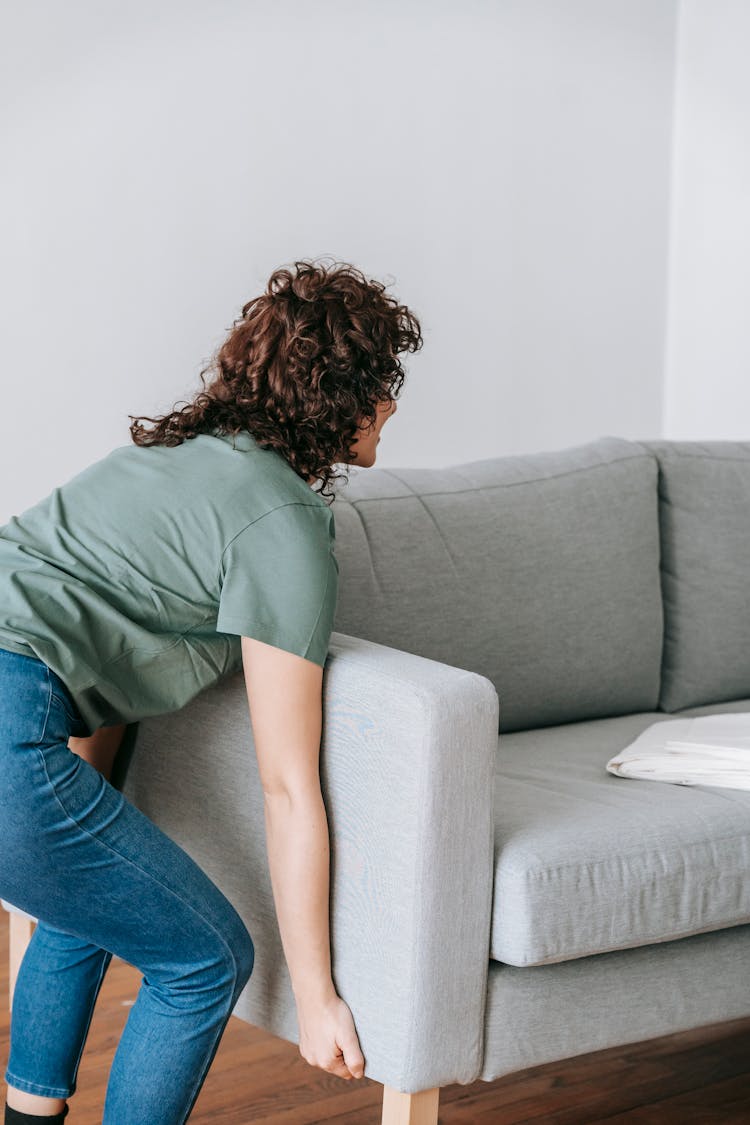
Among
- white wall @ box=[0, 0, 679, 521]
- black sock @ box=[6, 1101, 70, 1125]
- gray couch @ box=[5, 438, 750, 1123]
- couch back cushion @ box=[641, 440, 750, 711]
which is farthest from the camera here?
white wall @ box=[0, 0, 679, 521]

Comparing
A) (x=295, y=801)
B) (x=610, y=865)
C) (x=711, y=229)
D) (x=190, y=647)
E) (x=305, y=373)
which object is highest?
(x=711, y=229)

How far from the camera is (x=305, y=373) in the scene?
4.74 feet

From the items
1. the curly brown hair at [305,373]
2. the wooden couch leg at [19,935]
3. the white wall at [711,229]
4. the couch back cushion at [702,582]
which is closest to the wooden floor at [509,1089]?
the wooden couch leg at [19,935]

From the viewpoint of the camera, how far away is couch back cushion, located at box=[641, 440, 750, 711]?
7.66 ft

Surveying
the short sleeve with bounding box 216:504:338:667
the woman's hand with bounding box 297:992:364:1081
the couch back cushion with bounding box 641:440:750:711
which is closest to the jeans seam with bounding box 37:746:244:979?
the woman's hand with bounding box 297:992:364:1081

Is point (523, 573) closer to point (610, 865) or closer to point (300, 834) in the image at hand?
point (610, 865)

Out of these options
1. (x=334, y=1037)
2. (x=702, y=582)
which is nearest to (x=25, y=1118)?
(x=334, y=1037)

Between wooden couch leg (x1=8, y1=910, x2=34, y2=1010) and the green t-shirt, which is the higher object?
the green t-shirt

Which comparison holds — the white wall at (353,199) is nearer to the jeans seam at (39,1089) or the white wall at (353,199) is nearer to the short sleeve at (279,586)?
the short sleeve at (279,586)

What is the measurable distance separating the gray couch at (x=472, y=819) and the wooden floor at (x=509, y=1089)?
263mm

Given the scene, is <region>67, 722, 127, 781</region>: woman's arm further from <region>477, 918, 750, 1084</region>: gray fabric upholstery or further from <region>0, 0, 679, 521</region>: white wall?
<region>0, 0, 679, 521</region>: white wall

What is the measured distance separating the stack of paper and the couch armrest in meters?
0.43

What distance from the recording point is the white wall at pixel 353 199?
2.71 metres

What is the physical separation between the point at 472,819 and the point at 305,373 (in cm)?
52
